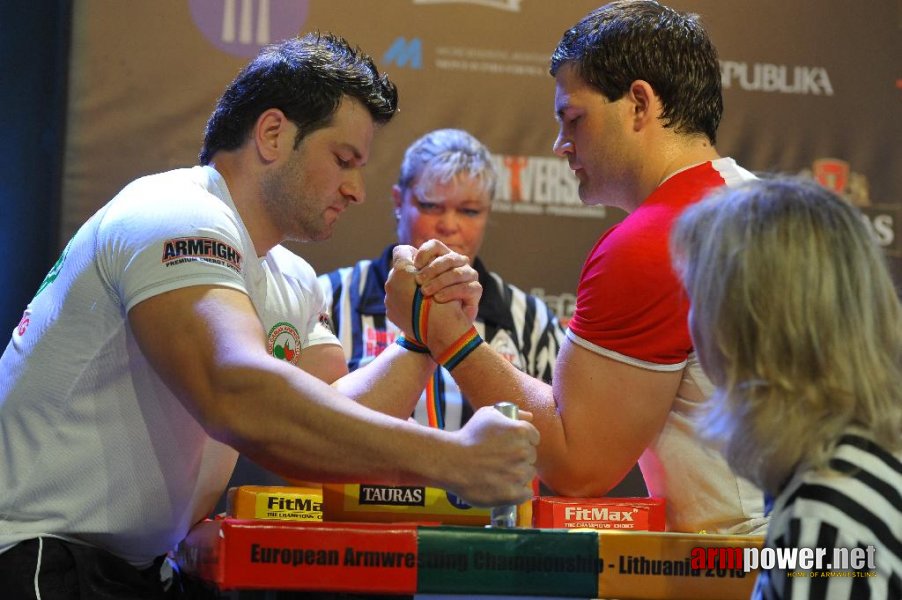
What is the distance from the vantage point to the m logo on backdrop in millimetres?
3303

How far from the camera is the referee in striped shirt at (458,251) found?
10.7 feet

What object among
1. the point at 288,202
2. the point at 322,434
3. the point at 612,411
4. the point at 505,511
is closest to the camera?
the point at 322,434

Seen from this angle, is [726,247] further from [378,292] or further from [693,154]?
[378,292]

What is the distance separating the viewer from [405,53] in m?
3.45

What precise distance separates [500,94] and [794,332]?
8.14 feet

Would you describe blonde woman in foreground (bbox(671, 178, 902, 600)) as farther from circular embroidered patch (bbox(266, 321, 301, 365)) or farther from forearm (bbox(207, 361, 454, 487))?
circular embroidered patch (bbox(266, 321, 301, 365))

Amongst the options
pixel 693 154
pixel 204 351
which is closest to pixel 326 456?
pixel 204 351

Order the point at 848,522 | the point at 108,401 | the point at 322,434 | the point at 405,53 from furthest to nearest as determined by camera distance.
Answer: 1. the point at 405,53
2. the point at 108,401
3. the point at 322,434
4. the point at 848,522

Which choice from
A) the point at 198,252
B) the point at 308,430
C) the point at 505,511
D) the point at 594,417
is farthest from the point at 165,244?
the point at 594,417

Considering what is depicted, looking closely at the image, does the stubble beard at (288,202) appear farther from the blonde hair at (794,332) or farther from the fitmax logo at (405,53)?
the fitmax logo at (405,53)

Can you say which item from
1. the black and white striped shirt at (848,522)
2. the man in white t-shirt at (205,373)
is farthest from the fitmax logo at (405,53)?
the black and white striped shirt at (848,522)

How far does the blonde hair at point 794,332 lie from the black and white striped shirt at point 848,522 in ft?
0.08

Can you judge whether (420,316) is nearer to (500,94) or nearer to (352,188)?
(352,188)

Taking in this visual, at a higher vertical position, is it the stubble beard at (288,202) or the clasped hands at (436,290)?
the stubble beard at (288,202)
